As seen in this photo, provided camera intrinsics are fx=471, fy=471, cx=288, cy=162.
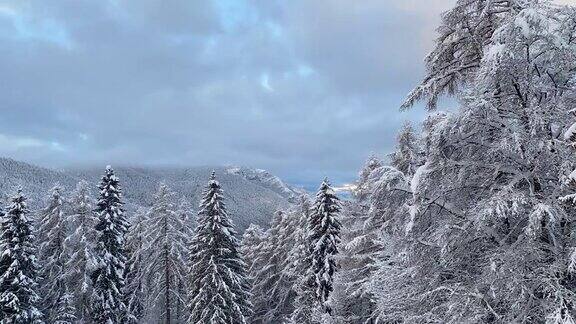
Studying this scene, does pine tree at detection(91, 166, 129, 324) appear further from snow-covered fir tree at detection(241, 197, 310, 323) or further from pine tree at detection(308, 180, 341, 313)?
pine tree at detection(308, 180, 341, 313)

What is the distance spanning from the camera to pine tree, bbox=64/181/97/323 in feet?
106

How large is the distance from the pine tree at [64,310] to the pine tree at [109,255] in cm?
160

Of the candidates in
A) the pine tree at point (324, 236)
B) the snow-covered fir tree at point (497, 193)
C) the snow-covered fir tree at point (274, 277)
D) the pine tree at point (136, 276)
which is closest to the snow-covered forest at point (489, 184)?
the snow-covered fir tree at point (497, 193)

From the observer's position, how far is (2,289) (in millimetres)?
28156

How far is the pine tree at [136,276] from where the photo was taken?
126 feet

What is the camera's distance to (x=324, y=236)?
28688 mm

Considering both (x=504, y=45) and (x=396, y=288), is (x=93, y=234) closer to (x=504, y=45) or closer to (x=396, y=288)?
(x=396, y=288)

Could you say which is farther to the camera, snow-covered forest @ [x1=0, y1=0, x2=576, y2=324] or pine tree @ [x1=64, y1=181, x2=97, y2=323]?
pine tree @ [x1=64, y1=181, x2=97, y2=323]

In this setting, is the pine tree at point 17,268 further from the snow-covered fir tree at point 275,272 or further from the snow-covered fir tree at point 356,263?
the snow-covered fir tree at point 356,263

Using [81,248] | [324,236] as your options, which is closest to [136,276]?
[81,248]

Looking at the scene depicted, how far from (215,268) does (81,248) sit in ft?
31.9

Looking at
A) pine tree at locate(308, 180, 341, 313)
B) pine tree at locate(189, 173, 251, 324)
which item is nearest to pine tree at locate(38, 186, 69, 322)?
pine tree at locate(189, 173, 251, 324)

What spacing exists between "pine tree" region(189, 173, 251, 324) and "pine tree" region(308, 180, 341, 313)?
582 centimetres

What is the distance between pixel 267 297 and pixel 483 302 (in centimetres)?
3968
